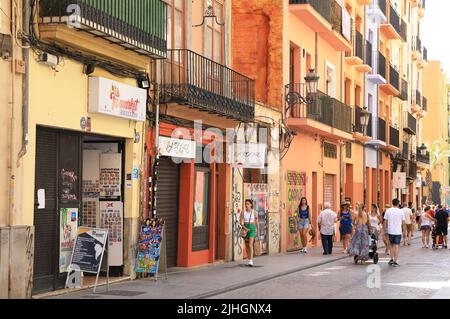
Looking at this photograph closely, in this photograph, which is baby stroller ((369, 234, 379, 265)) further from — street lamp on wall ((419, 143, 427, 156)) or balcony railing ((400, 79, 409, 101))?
street lamp on wall ((419, 143, 427, 156))

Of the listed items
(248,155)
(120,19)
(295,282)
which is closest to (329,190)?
(248,155)

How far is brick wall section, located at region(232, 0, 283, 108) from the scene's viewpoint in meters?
25.5

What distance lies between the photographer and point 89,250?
1387 cm

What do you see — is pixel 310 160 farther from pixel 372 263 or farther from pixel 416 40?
pixel 416 40

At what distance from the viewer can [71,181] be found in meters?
14.2

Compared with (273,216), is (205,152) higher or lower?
higher

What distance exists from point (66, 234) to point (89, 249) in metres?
0.52

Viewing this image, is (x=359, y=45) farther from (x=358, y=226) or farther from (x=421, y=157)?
(x=421, y=157)

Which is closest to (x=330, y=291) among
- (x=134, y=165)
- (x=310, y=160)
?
(x=134, y=165)

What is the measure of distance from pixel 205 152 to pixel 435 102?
54052 mm

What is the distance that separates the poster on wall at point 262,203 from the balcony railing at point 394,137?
20.6 m

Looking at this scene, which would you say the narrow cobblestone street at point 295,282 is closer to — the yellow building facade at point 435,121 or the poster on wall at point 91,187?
the poster on wall at point 91,187

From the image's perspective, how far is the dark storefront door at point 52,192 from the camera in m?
13.2

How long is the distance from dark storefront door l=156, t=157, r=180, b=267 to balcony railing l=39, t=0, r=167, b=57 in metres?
3.18
